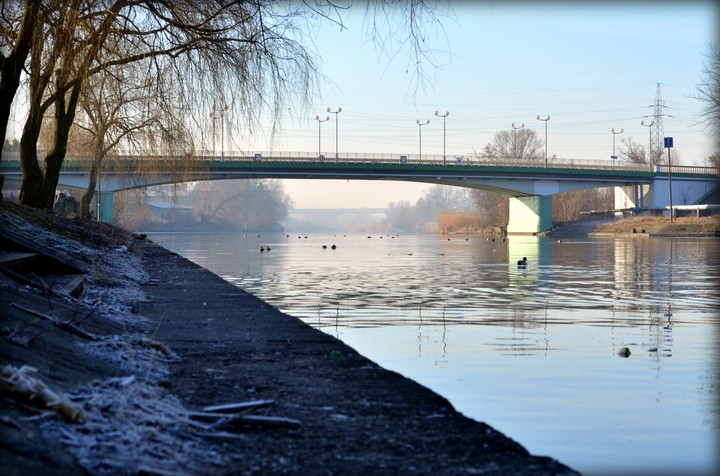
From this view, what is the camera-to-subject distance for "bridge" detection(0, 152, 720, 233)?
79250mm

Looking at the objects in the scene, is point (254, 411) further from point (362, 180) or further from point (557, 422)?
point (362, 180)

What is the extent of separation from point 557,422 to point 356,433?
2119 millimetres

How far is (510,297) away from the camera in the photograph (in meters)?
18.8

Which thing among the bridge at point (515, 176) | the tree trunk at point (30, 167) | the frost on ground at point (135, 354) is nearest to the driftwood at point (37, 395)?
the frost on ground at point (135, 354)

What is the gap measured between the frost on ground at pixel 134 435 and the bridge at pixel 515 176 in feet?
206

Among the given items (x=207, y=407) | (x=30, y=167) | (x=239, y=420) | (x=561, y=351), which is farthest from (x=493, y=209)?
(x=239, y=420)

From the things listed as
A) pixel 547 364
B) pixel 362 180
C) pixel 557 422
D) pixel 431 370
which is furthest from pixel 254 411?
pixel 362 180

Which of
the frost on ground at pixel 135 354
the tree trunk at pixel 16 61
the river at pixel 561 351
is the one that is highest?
the tree trunk at pixel 16 61

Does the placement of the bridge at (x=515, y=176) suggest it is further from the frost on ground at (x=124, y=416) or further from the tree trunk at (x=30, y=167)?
the frost on ground at (x=124, y=416)

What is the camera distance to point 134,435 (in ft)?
16.6

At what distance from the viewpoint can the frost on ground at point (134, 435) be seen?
4684mm

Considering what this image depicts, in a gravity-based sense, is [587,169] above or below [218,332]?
above

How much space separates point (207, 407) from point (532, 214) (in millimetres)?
93358

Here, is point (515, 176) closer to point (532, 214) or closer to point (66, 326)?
point (532, 214)
